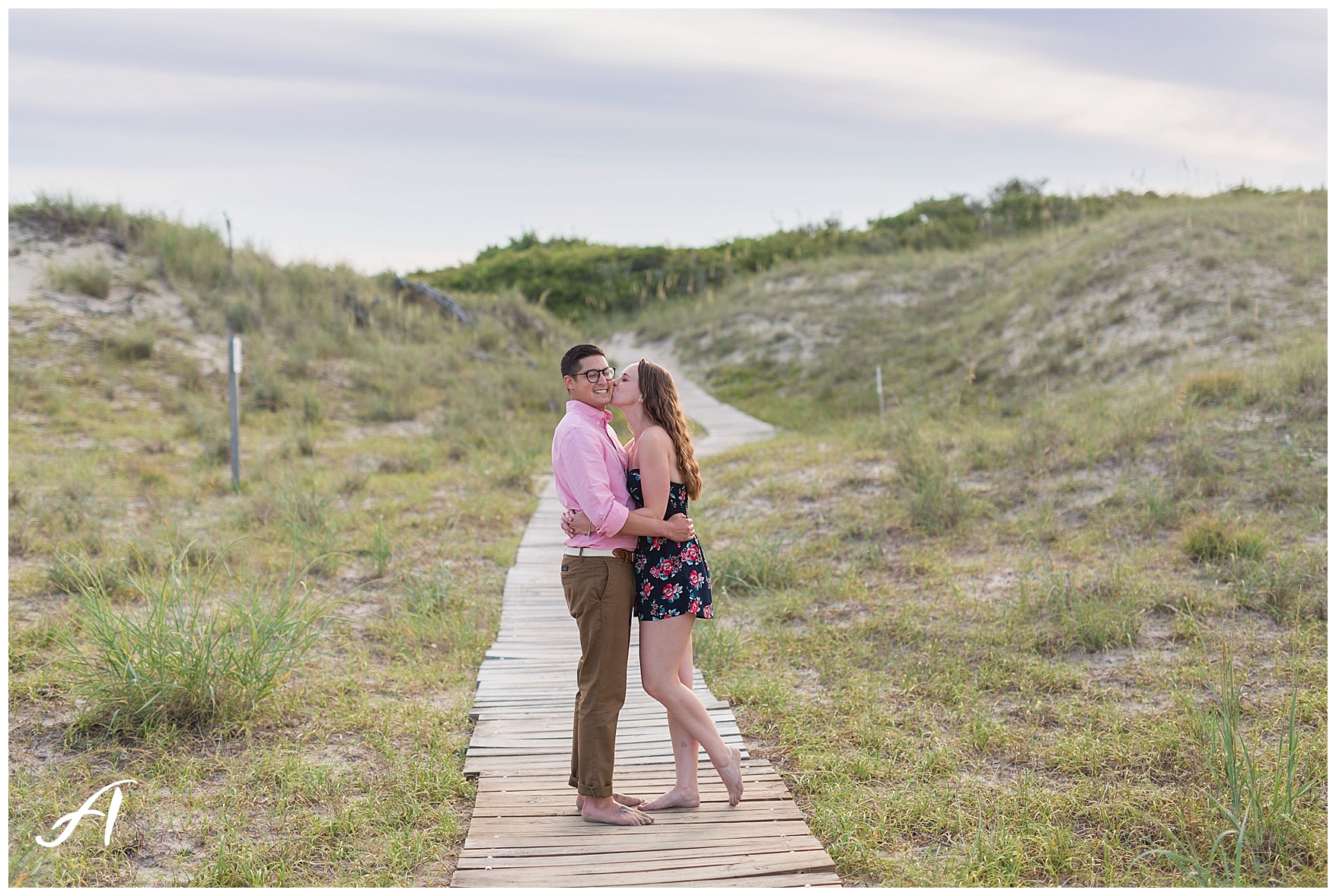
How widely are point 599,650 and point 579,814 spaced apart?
2.18 feet

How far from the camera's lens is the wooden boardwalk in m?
2.94

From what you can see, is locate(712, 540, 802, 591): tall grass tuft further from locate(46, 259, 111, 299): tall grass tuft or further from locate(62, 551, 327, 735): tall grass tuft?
locate(46, 259, 111, 299): tall grass tuft

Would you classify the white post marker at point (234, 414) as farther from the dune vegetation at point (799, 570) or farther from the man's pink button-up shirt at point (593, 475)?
the man's pink button-up shirt at point (593, 475)

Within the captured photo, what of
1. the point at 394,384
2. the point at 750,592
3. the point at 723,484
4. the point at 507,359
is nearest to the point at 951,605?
the point at 750,592

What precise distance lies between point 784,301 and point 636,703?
19142 mm

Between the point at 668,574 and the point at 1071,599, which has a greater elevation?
the point at 668,574

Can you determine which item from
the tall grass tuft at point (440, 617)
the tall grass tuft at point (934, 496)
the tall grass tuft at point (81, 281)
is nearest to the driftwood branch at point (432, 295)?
the tall grass tuft at point (81, 281)

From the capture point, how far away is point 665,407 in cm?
321

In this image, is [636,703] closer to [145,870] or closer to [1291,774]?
[145,870]

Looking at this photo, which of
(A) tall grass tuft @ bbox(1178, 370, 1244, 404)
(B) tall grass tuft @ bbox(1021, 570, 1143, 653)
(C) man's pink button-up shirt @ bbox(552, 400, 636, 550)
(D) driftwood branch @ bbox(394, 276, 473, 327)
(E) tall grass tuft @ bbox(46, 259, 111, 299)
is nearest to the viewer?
(C) man's pink button-up shirt @ bbox(552, 400, 636, 550)

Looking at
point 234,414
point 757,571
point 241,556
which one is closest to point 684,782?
point 757,571

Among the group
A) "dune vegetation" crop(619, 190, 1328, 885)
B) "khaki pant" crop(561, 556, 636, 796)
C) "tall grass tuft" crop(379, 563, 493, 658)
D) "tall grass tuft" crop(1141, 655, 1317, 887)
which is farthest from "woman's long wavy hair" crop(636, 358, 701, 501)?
"tall grass tuft" crop(379, 563, 493, 658)

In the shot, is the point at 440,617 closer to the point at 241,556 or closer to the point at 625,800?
the point at 241,556

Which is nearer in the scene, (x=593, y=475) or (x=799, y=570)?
(x=593, y=475)
